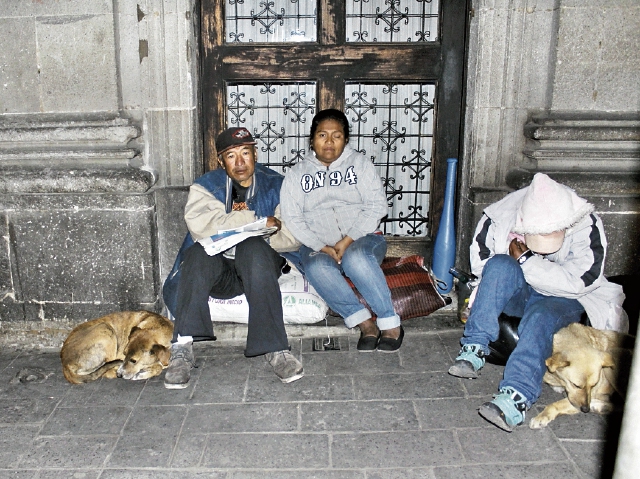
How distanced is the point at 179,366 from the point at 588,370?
2457 millimetres

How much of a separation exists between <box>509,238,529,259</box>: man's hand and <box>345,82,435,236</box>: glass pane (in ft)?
4.83

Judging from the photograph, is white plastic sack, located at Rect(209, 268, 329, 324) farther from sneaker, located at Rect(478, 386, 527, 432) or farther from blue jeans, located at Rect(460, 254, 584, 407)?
sneaker, located at Rect(478, 386, 527, 432)

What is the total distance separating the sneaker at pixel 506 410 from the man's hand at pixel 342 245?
156cm

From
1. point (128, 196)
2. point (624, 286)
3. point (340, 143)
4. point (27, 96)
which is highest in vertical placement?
point (27, 96)

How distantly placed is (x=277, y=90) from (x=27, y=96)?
191 centimetres

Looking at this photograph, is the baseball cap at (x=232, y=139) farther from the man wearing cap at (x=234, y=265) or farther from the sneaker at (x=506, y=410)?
the sneaker at (x=506, y=410)

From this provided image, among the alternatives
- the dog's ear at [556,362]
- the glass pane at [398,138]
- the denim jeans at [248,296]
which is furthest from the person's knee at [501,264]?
the glass pane at [398,138]

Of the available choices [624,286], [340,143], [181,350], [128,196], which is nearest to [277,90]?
[340,143]

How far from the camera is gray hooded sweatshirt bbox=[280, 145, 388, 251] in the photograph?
4586 mm

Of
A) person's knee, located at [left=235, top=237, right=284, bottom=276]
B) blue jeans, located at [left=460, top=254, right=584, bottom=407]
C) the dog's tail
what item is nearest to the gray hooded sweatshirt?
person's knee, located at [left=235, top=237, right=284, bottom=276]

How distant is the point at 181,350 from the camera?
4.18 m

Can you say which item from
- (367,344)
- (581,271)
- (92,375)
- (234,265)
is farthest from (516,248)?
(92,375)

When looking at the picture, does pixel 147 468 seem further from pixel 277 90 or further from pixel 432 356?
pixel 277 90

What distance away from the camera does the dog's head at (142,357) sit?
13.3 ft
